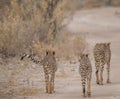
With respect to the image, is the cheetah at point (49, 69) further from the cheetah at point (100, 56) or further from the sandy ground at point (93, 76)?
the cheetah at point (100, 56)

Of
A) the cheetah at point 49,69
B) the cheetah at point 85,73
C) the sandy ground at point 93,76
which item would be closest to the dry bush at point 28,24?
the sandy ground at point 93,76

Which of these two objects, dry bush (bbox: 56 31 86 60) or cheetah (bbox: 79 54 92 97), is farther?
dry bush (bbox: 56 31 86 60)

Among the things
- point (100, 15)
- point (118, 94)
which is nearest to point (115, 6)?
point (100, 15)

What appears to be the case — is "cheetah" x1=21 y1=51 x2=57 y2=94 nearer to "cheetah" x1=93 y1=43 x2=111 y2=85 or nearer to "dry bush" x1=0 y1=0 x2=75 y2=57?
"cheetah" x1=93 y1=43 x2=111 y2=85

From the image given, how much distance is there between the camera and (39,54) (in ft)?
62.1

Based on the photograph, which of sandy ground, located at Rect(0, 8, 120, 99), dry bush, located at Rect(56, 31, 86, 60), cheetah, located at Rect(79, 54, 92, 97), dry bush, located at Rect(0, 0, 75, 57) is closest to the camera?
cheetah, located at Rect(79, 54, 92, 97)

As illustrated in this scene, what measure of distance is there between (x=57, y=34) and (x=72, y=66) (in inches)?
172

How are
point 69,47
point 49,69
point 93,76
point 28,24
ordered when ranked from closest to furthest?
1. point 49,69
2. point 93,76
3. point 28,24
4. point 69,47

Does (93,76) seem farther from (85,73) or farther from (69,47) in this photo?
(69,47)

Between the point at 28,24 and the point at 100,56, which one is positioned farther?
the point at 28,24

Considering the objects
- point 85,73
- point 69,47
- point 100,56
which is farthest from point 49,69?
point 69,47

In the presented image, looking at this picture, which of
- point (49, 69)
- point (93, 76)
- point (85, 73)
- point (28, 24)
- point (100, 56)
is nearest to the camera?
point (85, 73)

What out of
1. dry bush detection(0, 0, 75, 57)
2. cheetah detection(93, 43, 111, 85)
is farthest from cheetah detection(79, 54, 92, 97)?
dry bush detection(0, 0, 75, 57)

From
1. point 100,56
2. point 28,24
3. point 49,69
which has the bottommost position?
point 49,69
